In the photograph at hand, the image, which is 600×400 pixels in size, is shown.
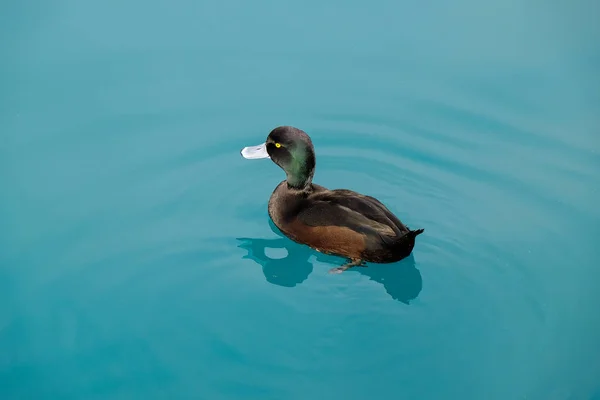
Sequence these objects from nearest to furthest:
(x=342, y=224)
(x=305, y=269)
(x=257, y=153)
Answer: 1. (x=342, y=224)
2. (x=305, y=269)
3. (x=257, y=153)

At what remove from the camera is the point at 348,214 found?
4.58m

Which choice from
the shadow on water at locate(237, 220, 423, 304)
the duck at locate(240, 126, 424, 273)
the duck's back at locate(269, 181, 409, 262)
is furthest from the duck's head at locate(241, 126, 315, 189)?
the shadow on water at locate(237, 220, 423, 304)

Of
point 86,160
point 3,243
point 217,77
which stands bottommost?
point 3,243

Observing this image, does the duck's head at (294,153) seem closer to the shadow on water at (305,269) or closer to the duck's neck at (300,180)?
the duck's neck at (300,180)

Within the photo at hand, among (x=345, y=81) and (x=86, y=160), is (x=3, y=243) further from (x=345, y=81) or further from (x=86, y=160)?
(x=345, y=81)

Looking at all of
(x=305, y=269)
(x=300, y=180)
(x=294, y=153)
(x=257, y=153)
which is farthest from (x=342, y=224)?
(x=257, y=153)

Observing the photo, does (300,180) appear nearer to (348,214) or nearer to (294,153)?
(294,153)

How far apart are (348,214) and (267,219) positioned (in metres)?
0.76

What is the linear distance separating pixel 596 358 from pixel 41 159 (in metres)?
4.25

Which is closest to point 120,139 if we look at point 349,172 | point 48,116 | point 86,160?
point 86,160

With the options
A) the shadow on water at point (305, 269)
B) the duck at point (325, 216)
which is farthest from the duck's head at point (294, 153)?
the shadow on water at point (305, 269)

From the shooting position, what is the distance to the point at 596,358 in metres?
4.31

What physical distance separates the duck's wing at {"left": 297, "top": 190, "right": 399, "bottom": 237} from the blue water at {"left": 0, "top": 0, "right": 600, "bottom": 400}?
0.30m

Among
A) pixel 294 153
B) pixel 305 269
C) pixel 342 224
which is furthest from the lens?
pixel 294 153
